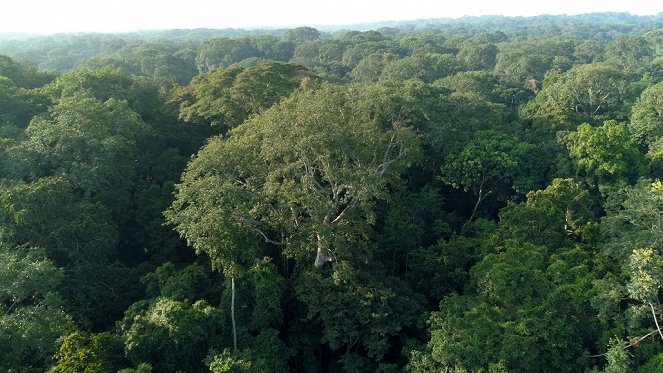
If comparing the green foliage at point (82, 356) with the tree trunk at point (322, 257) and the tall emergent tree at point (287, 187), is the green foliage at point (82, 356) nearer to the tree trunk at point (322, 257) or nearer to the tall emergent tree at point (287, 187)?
the tall emergent tree at point (287, 187)

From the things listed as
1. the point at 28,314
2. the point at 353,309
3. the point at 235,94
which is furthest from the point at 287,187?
the point at 235,94

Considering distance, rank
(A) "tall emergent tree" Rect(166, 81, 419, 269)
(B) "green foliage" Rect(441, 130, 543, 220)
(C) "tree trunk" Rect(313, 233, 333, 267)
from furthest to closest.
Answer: (B) "green foliage" Rect(441, 130, 543, 220), (C) "tree trunk" Rect(313, 233, 333, 267), (A) "tall emergent tree" Rect(166, 81, 419, 269)

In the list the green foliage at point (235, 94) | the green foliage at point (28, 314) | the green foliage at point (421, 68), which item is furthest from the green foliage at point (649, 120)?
the green foliage at point (28, 314)

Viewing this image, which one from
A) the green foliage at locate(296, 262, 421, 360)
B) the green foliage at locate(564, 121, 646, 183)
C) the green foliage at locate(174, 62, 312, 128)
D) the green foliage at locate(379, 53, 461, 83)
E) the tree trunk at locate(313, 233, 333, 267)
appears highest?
the green foliage at locate(174, 62, 312, 128)

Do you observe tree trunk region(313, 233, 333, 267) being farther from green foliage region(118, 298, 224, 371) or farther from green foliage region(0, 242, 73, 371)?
green foliage region(0, 242, 73, 371)

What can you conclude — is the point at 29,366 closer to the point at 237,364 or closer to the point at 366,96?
the point at 237,364

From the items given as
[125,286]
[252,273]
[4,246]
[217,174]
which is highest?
[217,174]

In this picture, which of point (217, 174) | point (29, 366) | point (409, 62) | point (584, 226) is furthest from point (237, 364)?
point (409, 62)

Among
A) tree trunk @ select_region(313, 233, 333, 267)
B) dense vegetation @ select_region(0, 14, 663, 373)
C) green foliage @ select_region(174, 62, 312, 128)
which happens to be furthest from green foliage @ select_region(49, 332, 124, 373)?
green foliage @ select_region(174, 62, 312, 128)

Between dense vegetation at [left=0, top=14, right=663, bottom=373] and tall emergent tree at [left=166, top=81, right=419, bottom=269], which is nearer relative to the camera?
dense vegetation at [left=0, top=14, right=663, bottom=373]
